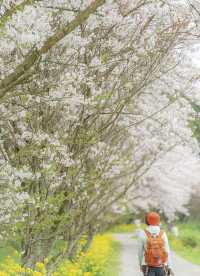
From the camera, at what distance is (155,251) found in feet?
29.9

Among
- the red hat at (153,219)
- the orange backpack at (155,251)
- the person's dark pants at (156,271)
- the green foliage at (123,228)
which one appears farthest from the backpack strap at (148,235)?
the green foliage at (123,228)

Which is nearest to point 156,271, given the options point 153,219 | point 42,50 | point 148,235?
point 148,235

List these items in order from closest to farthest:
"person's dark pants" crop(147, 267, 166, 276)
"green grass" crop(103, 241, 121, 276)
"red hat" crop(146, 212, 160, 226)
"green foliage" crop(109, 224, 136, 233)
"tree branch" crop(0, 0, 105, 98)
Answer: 1. "tree branch" crop(0, 0, 105, 98)
2. "red hat" crop(146, 212, 160, 226)
3. "person's dark pants" crop(147, 267, 166, 276)
4. "green grass" crop(103, 241, 121, 276)
5. "green foliage" crop(109, 224, 136, 233)

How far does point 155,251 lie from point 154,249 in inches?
1.3

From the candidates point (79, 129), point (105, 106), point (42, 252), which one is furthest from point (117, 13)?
point (42, 252)

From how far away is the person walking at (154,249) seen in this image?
9.10m

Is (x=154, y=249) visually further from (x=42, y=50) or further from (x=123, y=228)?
(x=123, y=228)

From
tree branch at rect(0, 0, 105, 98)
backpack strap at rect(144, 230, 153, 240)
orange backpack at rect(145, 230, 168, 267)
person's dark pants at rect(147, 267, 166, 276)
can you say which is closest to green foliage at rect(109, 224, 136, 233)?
person's dark pants at rect(147, 267, 166, 276)

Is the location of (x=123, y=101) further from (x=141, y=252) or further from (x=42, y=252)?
(x=42, y=252)

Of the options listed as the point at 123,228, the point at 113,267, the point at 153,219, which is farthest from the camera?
the point at 123,228

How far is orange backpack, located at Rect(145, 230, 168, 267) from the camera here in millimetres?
9102

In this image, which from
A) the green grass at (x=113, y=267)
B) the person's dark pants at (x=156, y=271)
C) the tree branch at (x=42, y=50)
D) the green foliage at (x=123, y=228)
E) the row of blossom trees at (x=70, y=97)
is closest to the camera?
the tree branch at (x=42, y=50)

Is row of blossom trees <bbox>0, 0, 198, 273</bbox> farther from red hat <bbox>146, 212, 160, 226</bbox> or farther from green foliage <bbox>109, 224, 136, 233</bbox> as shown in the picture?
green foliage <bbox>109, 224, 136, 233</bbox>

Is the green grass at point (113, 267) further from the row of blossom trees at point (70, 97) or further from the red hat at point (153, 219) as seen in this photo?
the red hat at point (153, 219)
